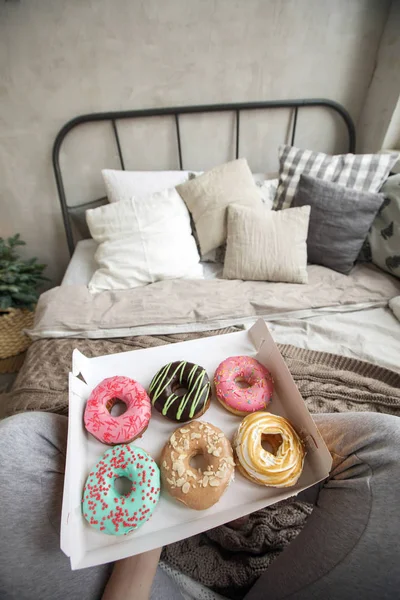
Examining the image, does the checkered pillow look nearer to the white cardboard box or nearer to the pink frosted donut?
the white cardboard box

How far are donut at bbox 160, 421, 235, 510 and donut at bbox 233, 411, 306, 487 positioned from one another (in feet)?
0.11

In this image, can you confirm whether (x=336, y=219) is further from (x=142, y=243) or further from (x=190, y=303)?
(x=142, y=243)

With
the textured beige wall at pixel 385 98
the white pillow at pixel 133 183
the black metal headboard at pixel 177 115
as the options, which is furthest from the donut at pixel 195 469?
the textured beige wall at pixel 385 98

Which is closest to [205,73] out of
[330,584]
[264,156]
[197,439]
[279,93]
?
[279,93]

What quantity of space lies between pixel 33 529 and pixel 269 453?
470 mm

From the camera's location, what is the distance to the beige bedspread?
1161 millimetres

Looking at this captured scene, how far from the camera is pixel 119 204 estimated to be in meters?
1.45

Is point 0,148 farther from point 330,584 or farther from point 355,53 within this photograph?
point 330,584

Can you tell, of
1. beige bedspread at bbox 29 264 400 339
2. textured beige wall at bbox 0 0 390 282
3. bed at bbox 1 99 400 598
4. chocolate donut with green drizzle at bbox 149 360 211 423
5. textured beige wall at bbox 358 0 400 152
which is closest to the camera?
chocolate donut with green drizzle at bbox 149 360 211 423

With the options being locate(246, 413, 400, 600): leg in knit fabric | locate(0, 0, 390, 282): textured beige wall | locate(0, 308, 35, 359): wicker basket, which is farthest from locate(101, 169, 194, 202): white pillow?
locate(246, 413, 400, 600): leg in knit fabric

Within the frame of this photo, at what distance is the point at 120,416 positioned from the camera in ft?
2.44

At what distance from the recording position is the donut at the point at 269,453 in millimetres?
638

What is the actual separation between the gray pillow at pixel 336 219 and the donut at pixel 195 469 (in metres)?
1.01

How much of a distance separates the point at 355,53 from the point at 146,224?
139 centimetres
